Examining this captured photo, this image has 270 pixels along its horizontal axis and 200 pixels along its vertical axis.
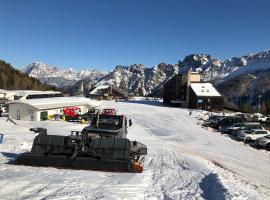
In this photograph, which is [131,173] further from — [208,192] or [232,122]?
[232,122]

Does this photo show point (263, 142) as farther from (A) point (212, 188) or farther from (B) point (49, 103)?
(B) point (49, 103)

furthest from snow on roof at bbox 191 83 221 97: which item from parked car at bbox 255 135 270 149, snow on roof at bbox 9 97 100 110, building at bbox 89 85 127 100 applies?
parked car at bbox 255 135 270 149

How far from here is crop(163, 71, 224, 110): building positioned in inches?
3529

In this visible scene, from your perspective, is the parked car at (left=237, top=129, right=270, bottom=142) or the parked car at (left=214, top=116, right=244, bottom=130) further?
the parked car at (left=214, top=116, right=244, bottom=130)

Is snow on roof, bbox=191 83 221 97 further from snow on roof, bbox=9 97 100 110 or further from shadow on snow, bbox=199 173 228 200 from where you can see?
shadow on snow, bbox=199 173 228 200

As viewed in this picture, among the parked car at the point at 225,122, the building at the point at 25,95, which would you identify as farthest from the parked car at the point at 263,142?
the building at the point at 25,95

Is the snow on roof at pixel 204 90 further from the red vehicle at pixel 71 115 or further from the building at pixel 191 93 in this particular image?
the red vehicle at pixel 71 115

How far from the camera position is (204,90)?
3649 inches

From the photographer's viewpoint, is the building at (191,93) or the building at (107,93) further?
the building at (107,93)

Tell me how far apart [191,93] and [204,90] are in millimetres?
3437

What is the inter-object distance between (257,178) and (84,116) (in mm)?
35405

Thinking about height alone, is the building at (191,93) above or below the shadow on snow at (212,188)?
above

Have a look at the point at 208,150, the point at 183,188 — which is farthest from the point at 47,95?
the point at 183,188

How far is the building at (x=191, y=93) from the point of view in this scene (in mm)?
89625
